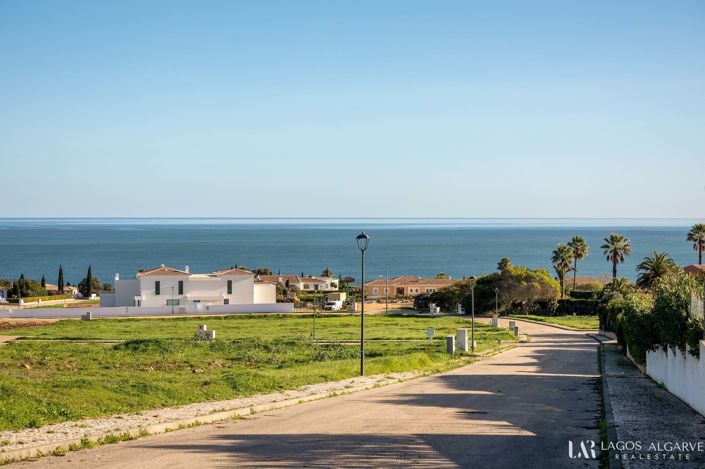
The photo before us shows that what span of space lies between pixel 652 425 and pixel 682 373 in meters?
5.08

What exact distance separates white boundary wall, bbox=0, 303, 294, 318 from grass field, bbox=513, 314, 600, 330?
24306 mm

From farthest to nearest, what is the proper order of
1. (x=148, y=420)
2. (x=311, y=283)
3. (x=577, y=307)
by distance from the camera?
(x=311, y=283)
(x=577, y=307)
(x=148, y=420)

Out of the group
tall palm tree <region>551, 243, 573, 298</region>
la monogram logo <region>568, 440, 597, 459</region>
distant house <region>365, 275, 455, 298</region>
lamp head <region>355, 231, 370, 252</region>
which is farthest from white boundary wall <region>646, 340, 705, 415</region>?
distant house <region>365, 275, 455, 298</region>

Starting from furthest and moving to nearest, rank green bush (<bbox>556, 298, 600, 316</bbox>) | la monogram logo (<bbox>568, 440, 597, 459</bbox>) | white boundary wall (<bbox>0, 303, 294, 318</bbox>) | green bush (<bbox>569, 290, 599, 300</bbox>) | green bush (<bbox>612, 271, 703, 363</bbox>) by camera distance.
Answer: green bush (<bbox>569, 290, 599, 300</bbox>), green bush (<bbox>556, 298, 600, 316</bbox>), white boundary wall (<bbox>0, 303, 294, 318</bbox>), green bush (<bbox>612, 271, 703, 363</bbox>), la monogram logo (<bbox>568, 440, 597, 459</bbox>)

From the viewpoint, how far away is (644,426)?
1678cm

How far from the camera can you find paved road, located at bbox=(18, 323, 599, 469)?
13.6 metres

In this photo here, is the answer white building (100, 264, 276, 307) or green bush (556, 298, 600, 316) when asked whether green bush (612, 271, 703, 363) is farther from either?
green bush (556, 298, 600, 316)

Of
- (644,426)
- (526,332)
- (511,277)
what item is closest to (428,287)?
(511,277)

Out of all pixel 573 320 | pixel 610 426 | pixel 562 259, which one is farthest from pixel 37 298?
pixel 610 426

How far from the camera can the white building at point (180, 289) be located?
7919 cm

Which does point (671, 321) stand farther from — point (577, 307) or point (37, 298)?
point (37, 298)

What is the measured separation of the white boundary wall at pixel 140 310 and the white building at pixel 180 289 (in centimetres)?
289

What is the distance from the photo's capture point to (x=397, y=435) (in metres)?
15.9

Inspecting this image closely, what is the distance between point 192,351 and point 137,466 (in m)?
25.5
